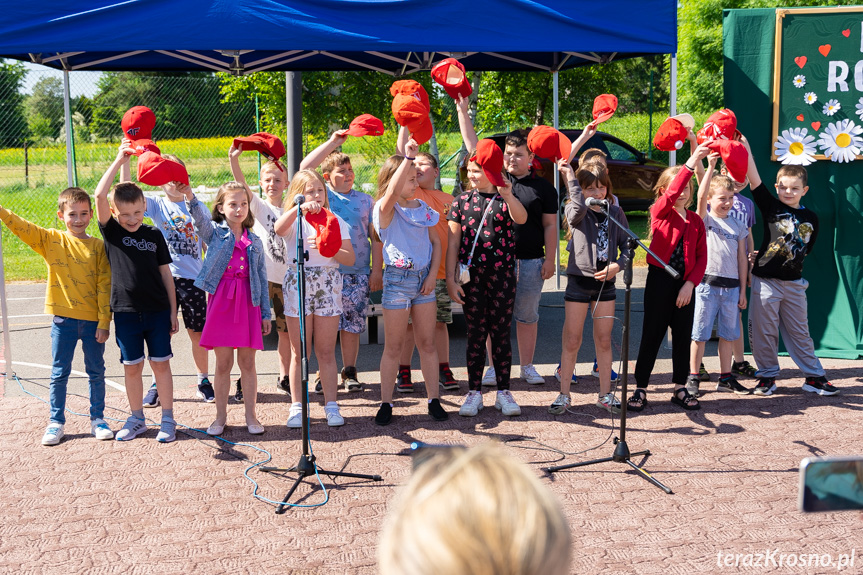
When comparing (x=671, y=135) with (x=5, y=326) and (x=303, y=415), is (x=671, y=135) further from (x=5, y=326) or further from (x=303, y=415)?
(x=5, y=326)

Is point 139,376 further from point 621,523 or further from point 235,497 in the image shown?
point 621,523

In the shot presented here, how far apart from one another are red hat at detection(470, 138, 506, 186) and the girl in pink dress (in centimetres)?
149

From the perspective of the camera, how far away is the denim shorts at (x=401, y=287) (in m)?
4.96

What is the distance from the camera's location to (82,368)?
255 inches

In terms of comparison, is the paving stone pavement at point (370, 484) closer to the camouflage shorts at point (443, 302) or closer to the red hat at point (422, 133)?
the camouflage shorts at point (443, 302)

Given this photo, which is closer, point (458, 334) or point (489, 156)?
point (489, 156)

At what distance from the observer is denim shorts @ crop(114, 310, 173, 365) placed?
4715 millimetres

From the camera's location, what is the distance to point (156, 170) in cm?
459

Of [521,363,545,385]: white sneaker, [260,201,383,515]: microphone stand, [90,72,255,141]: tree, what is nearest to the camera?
[260,201,383,515]: microphone stand

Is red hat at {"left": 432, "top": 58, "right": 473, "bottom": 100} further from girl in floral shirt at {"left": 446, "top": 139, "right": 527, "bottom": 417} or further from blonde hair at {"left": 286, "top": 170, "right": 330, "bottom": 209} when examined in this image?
blonde hair at {"left": 286, "top": 170, "right": 330, "bottom": 209}

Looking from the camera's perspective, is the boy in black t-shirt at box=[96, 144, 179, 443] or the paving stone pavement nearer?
the paving stone pavement

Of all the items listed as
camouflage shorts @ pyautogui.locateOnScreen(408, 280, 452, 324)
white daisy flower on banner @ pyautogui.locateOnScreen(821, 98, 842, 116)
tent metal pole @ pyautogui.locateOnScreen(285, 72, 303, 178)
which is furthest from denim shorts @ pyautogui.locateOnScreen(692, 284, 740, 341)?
tent metal pole @ pyautogui.locateOnScreen(285, 72, 303, 178)

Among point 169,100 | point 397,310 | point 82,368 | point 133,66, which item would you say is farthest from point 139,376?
point 169,100

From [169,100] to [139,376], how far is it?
9499 mm
